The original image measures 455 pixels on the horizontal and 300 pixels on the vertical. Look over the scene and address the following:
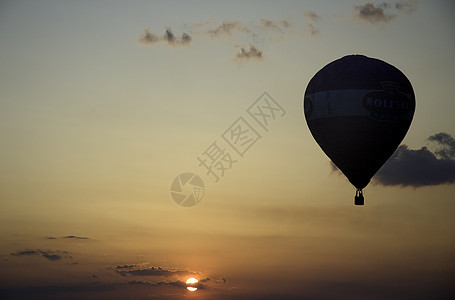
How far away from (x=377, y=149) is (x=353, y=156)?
219cm

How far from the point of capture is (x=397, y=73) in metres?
75.6

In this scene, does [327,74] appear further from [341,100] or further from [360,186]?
[360,186]

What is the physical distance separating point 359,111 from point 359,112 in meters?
0.10

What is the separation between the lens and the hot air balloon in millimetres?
74250

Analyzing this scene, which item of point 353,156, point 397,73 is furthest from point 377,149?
point 397,73

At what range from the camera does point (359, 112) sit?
74.2 metres

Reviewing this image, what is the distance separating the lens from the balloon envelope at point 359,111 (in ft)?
244

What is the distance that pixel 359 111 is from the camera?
243 ft

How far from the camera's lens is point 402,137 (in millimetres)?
77500

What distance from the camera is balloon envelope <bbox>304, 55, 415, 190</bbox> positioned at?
74.2 meters

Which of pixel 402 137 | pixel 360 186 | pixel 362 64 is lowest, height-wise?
→ pixel 360 186

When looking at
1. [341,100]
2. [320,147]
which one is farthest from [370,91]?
[320,147]

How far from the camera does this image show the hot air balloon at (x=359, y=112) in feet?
244

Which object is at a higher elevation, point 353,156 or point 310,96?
point 310,96
